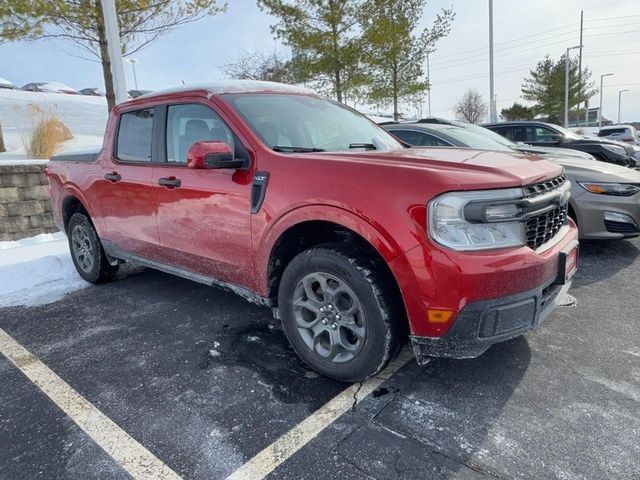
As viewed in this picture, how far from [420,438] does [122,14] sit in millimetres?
10075

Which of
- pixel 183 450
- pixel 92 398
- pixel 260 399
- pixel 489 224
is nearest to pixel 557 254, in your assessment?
pixel 489 224

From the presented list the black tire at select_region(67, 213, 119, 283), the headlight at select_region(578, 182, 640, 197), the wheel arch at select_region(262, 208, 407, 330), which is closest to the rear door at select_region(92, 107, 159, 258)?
the black tire at select_region(67, 213, 119, 283)

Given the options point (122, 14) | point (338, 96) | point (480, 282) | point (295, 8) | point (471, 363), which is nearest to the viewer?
point (480, 282)

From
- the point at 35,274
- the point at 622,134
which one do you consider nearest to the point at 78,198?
the point at 35,274

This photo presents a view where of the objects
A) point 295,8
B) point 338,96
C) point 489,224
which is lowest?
point 489,224

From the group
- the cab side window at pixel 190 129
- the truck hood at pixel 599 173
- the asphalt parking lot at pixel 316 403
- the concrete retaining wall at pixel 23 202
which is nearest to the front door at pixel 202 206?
the cab side window at pixel 190 129

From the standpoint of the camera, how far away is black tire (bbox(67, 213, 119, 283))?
4.64 metres

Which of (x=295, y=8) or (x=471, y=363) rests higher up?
(x=295, y=8)

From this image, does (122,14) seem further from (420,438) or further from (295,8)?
(420,438)

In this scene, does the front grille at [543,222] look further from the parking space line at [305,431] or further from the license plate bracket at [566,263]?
the parking space line at [305,431]

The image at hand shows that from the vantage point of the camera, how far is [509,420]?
7.55ft

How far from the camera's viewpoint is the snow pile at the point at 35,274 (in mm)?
4480

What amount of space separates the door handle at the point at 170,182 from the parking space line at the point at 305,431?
6.26ft

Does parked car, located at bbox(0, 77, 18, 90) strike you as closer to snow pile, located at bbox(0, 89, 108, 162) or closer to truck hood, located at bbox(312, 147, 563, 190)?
snow pile, located at bbox(0, 89, 108, 162)
